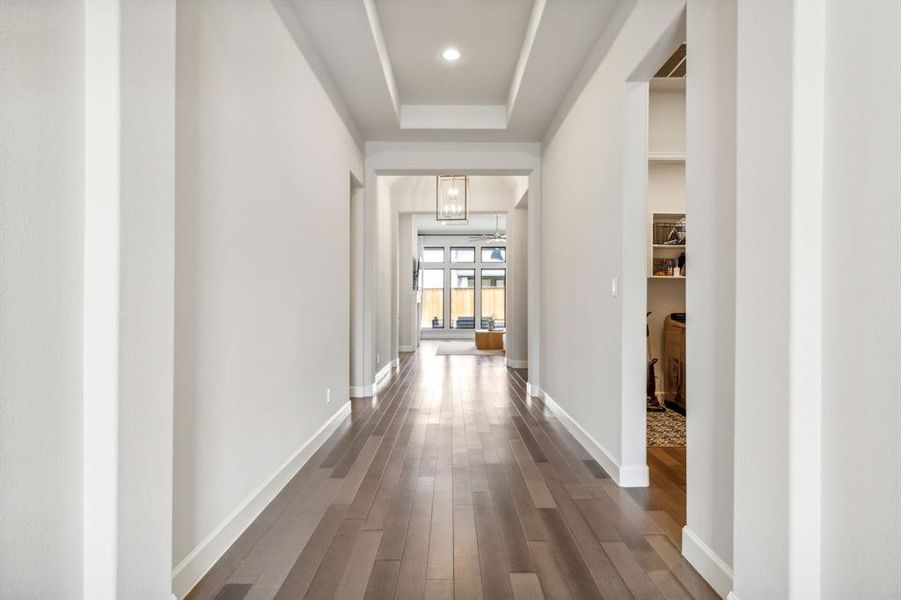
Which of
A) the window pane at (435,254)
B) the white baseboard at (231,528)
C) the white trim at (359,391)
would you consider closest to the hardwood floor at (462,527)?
the white baseboard at (231,528)

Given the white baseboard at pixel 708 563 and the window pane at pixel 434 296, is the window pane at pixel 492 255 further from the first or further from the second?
the white baseboard at pixel 708 563

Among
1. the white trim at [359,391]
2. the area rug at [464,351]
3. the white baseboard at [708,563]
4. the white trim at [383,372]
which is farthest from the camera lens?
the area rug at [464,351]

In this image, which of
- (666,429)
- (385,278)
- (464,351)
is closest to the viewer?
(666,429)

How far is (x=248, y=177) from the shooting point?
2324 mm

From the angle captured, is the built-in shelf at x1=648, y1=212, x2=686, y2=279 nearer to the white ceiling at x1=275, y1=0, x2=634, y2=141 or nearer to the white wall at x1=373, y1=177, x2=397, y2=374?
the white ceiling at x1=275, y1=0, x2=634, y2=141

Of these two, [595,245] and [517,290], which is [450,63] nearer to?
[595,245]

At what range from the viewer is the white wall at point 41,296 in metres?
1.11

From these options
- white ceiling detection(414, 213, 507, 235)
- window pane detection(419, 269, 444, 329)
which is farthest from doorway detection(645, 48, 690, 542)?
window pane detection(419, 269, 444, 329)

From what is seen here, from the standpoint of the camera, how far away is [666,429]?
407cm

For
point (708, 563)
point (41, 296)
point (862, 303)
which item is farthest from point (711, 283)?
point (41, 296)

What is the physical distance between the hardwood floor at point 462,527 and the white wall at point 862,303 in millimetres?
725

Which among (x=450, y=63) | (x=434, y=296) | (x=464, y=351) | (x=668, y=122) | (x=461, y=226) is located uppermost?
(x=450, y=63)

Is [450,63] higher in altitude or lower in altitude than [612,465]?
higher

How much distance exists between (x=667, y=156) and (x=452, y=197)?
2.34 meters
